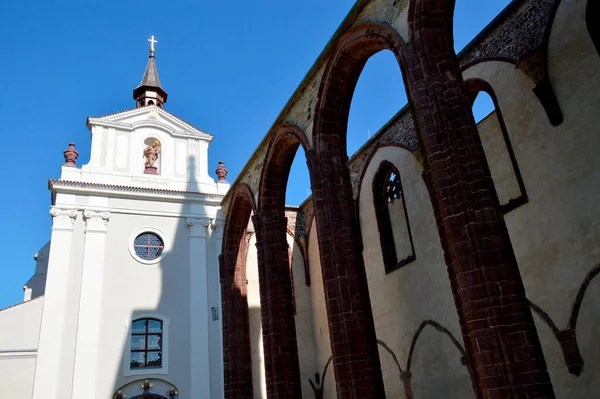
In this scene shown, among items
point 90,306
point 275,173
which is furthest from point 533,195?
point 90,306

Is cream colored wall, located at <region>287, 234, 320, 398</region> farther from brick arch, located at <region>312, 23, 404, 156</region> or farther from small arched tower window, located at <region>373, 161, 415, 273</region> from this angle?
brick arch, located at <region>312, 23, 404, 156</region>

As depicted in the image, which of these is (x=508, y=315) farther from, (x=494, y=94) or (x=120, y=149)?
(x=120, y=149)

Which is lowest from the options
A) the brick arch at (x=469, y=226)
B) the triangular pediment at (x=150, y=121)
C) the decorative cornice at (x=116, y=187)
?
the brick arch at (x=469, y=226)

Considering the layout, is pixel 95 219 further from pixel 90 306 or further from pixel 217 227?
pixel 217 227

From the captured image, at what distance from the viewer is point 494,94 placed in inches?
380

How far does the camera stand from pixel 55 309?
1385 centimetres

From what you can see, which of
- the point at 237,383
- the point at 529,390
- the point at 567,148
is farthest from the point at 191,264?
the point at 529,390

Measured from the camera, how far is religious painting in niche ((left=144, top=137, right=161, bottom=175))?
1734cm

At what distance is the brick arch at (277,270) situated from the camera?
10548 mm

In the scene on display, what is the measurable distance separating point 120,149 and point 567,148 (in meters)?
13.6

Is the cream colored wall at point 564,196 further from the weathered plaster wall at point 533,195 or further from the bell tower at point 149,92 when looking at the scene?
the bell tower at point 149,92

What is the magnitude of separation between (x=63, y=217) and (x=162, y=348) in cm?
478

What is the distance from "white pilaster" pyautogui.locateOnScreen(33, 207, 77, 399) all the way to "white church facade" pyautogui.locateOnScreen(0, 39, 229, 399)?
0.03 m

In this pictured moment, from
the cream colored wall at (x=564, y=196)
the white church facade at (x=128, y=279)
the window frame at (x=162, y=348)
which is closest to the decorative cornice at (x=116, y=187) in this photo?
the white church facade at (x=128, y=279)
